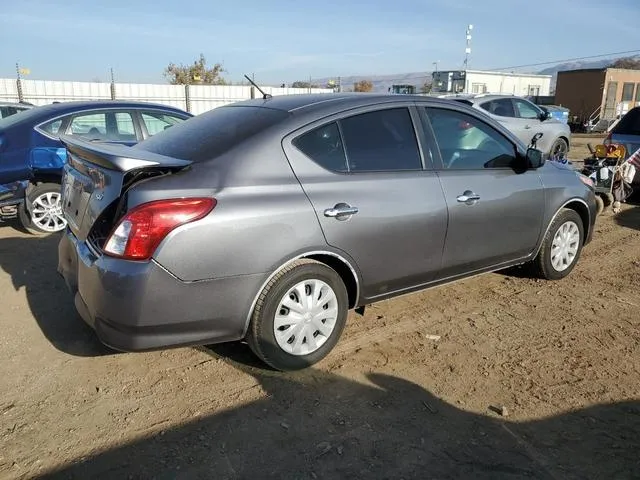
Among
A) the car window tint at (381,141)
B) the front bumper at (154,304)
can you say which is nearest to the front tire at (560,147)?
the car window tint at (381,141)

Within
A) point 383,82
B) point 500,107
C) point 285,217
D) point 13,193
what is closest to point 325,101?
point 285,217

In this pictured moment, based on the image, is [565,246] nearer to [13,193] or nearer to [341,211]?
[341,211]

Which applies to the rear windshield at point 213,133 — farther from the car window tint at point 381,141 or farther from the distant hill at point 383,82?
the distant hill at point 383,82

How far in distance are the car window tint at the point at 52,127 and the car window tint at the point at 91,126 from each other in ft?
0.54

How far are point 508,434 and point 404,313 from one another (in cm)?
160

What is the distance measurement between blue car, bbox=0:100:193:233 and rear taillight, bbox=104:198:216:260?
157 inches

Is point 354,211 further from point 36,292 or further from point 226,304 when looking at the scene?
point 36,292

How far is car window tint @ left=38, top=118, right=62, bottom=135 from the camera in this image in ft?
21.2

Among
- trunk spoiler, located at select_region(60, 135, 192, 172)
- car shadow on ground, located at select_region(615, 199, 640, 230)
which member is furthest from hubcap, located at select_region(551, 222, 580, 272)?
trunk spoiler, located at select_region(60, 135, 192, 172)

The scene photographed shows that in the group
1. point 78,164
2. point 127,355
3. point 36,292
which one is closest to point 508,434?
point 127,355

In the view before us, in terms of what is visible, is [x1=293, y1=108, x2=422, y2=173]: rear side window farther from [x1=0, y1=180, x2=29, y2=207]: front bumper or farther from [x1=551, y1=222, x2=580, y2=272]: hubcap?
[x1=0, y1=180, x2=29, y2=207]: front bumper

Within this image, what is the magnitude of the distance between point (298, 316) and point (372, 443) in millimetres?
898

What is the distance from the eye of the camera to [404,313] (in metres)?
4.32

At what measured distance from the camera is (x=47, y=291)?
183 inches
